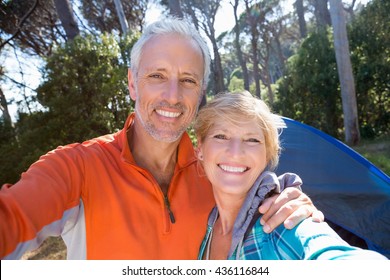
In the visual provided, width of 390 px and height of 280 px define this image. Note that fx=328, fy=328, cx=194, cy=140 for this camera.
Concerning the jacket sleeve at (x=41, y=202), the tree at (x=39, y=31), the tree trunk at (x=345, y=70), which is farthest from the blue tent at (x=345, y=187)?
the tree at (x=39, y=31)

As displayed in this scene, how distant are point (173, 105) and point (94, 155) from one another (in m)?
0.44

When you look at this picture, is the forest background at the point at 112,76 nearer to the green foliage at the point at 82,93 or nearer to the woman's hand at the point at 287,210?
the green foliage at the point at 82,93

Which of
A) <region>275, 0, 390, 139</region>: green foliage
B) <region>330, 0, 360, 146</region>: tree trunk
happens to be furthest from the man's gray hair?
<region>275, 0, 390, 139</region>: green foliage

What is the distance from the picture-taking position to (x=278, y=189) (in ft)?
4.37

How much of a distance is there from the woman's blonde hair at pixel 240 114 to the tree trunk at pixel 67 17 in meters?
5.96

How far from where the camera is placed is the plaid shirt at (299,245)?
37.2 inches

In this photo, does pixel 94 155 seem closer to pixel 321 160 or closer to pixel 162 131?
pixel 162 131

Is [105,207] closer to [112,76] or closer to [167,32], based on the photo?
[167,32]

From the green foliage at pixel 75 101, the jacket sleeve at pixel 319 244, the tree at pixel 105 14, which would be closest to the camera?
the jacket sleeve at pixel 319 244

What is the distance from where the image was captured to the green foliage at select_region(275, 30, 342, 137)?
25.8 ft

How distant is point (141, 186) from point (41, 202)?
0.40 metres

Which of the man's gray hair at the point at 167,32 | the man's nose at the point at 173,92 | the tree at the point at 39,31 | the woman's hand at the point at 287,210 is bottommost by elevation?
the woman's hand at the point at 287,210
